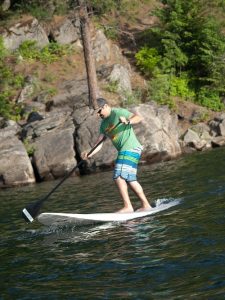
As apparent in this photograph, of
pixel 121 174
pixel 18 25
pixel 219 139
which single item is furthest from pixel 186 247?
pixel 18 25

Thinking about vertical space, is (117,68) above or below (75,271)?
above

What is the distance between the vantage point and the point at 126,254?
6.67m

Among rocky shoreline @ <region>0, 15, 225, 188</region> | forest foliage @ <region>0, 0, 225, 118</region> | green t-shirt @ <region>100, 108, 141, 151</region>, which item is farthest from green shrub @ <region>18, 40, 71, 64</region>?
green t-shirt @ <region>100, 108, 141, 151</region>

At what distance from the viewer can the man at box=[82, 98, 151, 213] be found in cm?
942

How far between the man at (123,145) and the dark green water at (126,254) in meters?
0.71

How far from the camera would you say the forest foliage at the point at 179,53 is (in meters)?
27.0

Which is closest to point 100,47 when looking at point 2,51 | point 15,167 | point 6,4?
point 2,51

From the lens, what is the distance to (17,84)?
26984mm

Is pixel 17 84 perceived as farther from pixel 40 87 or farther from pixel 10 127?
pixel 10 127

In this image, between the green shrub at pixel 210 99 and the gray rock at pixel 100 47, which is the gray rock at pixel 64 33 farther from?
the green shrub at pixel 210 99

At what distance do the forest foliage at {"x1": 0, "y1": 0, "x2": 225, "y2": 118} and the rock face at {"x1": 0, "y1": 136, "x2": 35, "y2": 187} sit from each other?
6652 millimetres

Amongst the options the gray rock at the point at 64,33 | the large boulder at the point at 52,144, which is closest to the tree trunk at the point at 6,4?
the gray rock at the point at 64,33

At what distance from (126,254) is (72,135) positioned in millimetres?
14212

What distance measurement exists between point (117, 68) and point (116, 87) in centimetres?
151
